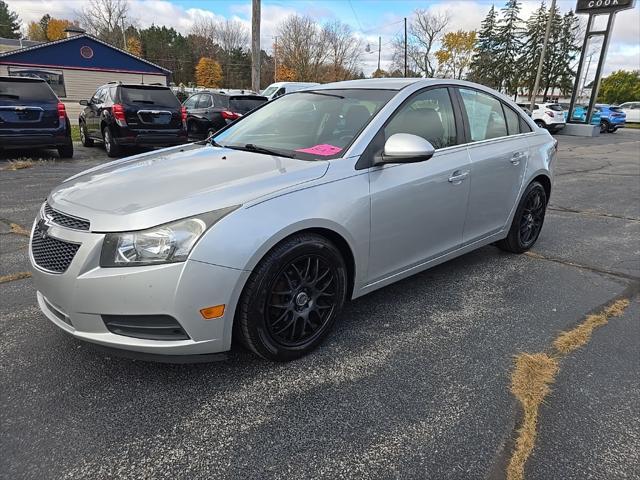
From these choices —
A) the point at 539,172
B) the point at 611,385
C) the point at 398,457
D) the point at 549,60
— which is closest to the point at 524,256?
the point at 539,172

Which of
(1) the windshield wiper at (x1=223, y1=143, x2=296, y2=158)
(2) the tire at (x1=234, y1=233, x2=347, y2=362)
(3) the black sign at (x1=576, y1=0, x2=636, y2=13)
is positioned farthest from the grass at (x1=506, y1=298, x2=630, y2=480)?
(3) the black sign at (x1=576, y1=0, x2=636, y2=13)

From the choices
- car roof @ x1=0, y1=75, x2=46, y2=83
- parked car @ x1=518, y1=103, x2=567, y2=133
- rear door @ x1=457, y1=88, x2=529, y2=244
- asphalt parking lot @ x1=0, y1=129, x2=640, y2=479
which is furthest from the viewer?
parked car @ x1=518, y1=103, x2=567, y2=133

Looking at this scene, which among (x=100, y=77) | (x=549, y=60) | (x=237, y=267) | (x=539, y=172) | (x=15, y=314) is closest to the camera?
(x=237, y=267)

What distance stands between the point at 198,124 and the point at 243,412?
40.4 feet

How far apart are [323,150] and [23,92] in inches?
352

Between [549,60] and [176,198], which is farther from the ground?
[549,60]

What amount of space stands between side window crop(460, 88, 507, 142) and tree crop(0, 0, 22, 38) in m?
101

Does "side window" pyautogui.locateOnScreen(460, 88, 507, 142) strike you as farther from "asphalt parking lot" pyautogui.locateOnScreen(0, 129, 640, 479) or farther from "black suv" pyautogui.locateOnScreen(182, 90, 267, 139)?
"black suv" pyautogui.locateOnScreen(182, 90, 267, 139)

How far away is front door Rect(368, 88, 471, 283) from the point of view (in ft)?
9.77

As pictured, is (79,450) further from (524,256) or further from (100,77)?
(100,77)

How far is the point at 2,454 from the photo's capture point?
1.98 metres

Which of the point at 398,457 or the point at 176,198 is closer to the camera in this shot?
the point at 398,457

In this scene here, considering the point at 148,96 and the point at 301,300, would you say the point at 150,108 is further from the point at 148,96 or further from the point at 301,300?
the point at 301,300

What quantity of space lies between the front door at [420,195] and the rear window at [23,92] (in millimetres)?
8911
